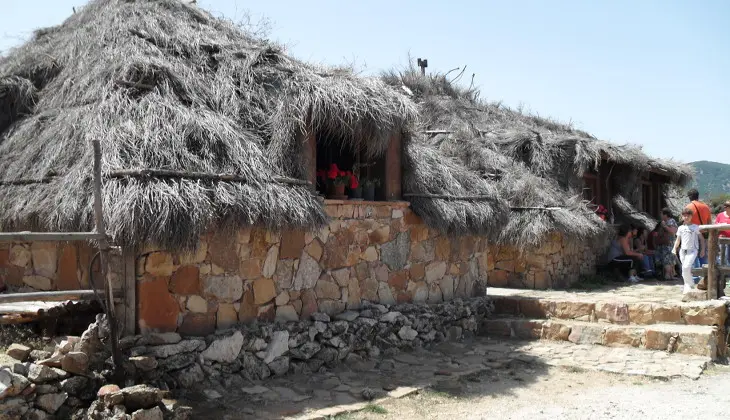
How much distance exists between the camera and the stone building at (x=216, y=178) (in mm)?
5969

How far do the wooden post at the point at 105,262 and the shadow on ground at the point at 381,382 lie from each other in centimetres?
→ 74

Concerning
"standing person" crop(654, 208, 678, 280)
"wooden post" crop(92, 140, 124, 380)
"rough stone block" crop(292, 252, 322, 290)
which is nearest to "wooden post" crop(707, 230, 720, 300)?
"standing person" crop(654, 208, 678, 280)

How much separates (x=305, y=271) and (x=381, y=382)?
1.49 meters

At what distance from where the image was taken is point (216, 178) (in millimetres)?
6227

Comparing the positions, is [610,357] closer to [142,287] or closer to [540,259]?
[540,259]

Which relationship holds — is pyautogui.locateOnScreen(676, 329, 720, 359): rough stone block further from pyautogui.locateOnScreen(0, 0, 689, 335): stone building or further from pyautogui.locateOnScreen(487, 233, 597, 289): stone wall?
pyautogui.locateOnScreen(487, 233, 597, 289): stone wall

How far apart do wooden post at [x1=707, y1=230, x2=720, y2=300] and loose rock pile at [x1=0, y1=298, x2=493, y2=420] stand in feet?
12.8

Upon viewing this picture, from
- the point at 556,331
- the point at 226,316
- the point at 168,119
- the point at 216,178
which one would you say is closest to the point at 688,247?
the point at 556,331

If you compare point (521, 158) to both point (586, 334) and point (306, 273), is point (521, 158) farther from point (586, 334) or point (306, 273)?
point (306, 273)

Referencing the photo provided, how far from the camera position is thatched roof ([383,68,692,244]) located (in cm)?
1217

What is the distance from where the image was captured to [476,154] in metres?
13.2

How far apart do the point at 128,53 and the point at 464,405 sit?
17.3 feet

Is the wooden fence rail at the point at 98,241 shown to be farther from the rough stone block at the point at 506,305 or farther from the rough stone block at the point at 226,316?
the rough stone block at the point at 506,305

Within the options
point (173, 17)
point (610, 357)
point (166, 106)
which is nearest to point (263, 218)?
point (166, 106)
